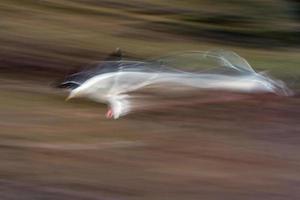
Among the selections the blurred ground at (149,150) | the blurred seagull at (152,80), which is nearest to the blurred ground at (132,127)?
the blurred ground at (149,150)

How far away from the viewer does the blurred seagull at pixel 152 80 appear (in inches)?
289

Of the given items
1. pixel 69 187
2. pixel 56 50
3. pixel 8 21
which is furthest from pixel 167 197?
A: pixel 8 21

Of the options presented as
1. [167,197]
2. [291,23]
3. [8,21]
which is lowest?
[167,197]

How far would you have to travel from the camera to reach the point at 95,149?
5680 millimetres

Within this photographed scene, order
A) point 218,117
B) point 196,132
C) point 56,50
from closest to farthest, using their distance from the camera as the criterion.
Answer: point 196,132
point 218,117
point 56,50

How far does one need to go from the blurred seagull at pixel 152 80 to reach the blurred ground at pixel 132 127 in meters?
0.17

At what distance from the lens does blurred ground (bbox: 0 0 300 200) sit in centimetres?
495

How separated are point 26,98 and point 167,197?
2.76m

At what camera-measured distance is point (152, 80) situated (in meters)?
7.59

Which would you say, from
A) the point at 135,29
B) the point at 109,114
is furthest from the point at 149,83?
the point at 135,29

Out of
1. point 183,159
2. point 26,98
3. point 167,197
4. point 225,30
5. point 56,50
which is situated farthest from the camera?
point 225,30

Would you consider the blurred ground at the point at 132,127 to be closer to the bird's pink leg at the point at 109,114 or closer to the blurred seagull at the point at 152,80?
the bird's pink leg at the point at 109,114

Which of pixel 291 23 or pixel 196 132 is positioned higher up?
pixel 291 23

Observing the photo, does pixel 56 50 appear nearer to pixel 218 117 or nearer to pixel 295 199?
pixel 218 117
